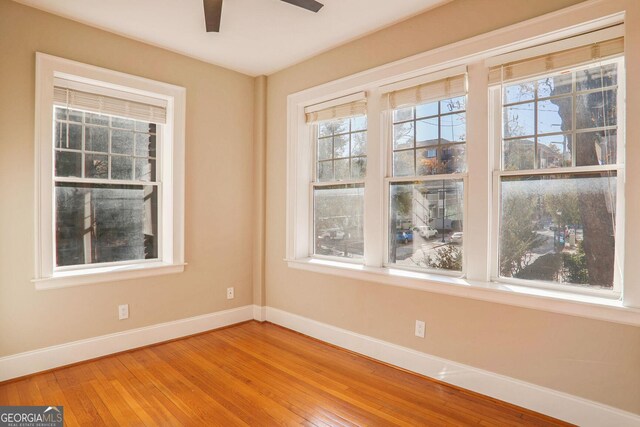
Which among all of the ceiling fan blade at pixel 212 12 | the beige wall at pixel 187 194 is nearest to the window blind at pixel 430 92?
the ceiling fan blade at pixel 212 12

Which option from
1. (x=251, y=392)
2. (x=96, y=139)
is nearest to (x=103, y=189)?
(x=96, y=139)

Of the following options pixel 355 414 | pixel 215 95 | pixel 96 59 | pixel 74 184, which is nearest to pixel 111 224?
pixel 74 184

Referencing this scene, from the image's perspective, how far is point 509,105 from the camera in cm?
258

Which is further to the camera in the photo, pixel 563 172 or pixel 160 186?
pixel 160 186

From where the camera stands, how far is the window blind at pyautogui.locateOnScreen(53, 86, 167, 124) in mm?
3020

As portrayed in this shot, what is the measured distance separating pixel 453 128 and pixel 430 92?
1.10 ft

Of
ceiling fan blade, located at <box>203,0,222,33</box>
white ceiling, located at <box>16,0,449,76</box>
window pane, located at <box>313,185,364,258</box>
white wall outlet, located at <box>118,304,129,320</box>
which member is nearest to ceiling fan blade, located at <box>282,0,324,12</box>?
white ceiling, located at <box>16,0,449,76</box>

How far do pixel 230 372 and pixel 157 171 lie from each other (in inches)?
80.8

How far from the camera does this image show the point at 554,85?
2398 mm

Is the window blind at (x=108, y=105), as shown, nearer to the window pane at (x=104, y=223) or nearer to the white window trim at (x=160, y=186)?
the white window trim at (x=160, y=186)

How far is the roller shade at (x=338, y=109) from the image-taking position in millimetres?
3370

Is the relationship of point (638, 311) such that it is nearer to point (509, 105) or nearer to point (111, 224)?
point (509, 105)

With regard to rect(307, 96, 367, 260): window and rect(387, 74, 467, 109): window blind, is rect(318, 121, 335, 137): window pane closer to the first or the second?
rect(307, 96, 367, 260): window

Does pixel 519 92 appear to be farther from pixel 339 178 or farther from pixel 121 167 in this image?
pixel 121 167
